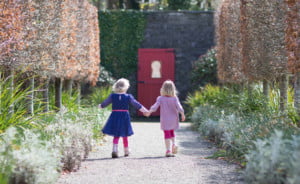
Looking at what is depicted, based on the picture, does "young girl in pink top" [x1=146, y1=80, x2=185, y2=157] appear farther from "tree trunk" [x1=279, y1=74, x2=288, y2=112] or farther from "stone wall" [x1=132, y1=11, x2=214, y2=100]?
"stone wall" [x1=132, y1=11, x2=214, y2=100]

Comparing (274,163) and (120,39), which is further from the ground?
(120,39)

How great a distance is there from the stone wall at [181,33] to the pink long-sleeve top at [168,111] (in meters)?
10.8

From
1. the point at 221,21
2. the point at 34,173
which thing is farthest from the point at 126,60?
the point at 34,173

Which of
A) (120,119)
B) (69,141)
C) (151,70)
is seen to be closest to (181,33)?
(151,70)

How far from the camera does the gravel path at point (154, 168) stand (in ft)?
20.4

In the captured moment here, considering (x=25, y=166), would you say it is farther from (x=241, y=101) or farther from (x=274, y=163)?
(x=241, y=101)

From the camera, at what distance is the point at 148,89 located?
19.7 meters

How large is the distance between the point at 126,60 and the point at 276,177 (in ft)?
50.2

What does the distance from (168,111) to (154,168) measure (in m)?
1.98

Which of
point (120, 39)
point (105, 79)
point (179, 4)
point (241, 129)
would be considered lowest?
point (241, 129)

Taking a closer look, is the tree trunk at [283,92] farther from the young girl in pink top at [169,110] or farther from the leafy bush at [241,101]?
the young girl in pink top at [169,110]

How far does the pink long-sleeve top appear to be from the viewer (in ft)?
29.2

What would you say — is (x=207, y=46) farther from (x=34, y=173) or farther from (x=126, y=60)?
(x=34, y=173)

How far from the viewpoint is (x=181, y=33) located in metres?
19.8
